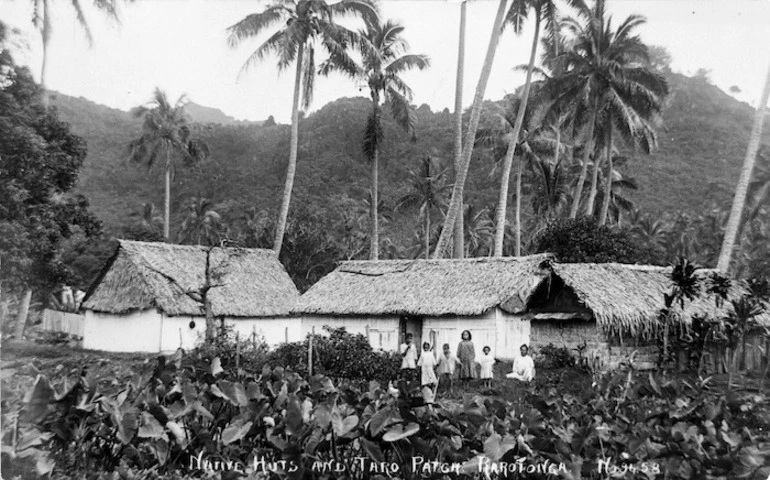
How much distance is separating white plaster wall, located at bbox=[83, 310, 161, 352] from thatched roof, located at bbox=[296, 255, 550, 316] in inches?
Result: 162

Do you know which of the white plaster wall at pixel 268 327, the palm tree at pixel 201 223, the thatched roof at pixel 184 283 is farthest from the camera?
the palm tree at pixel 201 223

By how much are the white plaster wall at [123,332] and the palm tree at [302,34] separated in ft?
16.0

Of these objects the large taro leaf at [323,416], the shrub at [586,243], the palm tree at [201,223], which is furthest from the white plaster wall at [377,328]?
the palm tree at [201,223]

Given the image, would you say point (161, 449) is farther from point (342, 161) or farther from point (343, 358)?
point (342, 161)

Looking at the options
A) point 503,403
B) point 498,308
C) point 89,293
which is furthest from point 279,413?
point 89,293

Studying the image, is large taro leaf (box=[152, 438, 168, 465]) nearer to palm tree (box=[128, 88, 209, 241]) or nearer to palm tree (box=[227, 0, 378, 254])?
palm tree (box=[227, 0, 378, 254])

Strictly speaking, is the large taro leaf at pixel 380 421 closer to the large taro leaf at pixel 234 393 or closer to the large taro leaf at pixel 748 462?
the large taro leaf at pixel 234 393

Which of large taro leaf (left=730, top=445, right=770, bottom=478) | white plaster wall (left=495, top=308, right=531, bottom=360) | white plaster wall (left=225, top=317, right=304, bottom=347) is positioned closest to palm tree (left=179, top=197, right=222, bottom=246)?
white plaster wall (left=225, top=317, right=304, bottom=347)

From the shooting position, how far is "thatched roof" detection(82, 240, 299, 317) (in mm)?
19109

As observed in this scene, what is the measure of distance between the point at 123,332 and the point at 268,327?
4360 millimetres

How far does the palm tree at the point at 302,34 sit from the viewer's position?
18219mm

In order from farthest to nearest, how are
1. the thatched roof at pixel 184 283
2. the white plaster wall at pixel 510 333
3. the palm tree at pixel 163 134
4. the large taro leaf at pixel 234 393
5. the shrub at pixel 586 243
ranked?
the palm tree at pixel 163 134 < the shrub at pixel 586 243 < the thatched roof at pixel 184 283 < the white plaster wall at pixel 510 333 < the large taro leaf at pixel 234 393

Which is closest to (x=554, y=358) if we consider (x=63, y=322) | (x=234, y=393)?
(x=234, y=393)

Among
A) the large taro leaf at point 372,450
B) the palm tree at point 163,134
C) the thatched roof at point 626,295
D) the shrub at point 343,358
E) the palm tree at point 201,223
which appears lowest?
the shrub at point 343,358
